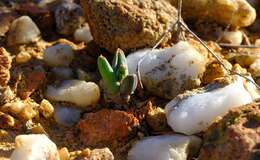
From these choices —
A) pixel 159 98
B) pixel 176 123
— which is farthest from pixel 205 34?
pixel 176 123

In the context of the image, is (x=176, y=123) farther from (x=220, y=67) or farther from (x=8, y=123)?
(x=8, y=123)

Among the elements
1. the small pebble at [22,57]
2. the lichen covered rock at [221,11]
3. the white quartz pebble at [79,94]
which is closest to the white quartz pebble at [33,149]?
the white quartz pebble at [79,94]

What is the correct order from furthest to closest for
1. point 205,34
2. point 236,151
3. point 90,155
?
point 205,34 → point 90,155 → point 236,151

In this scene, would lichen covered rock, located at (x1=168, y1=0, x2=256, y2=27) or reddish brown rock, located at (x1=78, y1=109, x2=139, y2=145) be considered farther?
lichen covered rock, located at (x1=168, y1=0, x2=256, y2=27)

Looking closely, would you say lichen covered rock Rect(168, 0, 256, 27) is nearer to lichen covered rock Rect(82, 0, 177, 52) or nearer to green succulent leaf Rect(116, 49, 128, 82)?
lichen covered rock Rect(82, 0, 177, 52)

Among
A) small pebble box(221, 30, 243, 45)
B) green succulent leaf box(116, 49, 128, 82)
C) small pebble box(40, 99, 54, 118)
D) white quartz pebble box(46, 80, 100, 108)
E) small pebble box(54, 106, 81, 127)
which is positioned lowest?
small pebble box(54, 106, 81, 127)

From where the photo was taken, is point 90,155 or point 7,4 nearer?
point 90,155

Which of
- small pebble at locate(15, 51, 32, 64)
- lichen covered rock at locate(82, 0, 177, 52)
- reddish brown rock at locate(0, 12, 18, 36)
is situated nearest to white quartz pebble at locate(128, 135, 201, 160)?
lichen covered rock at locate(82, 0, 177, 52)
